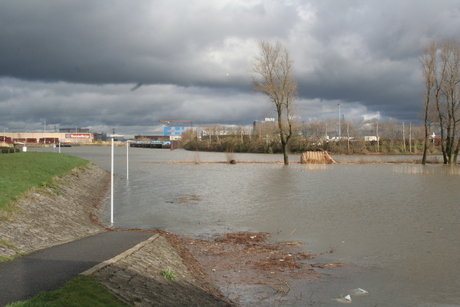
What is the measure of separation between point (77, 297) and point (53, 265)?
2.41 meters

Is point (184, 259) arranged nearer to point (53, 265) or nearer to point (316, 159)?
point (53, 265)

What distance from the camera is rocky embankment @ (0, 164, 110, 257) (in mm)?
10383

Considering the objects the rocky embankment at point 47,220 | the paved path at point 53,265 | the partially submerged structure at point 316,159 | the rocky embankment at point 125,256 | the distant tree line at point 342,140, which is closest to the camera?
the paved path at point 53,265

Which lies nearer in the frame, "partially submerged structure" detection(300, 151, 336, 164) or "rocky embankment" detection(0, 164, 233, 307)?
Answer: "rocky embankment" detection(0, 164, 233, 307)

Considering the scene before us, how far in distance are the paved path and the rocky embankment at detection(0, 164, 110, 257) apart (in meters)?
0.66

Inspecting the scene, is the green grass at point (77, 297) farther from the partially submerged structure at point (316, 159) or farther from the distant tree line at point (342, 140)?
the distant tree line at point (342, 140)

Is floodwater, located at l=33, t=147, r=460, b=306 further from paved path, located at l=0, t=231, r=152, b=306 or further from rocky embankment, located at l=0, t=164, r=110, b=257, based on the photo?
paved path, located at l=0, t=231, r=152, b=306

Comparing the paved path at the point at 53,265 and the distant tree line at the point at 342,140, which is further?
the distant tree line at the point at 342,140

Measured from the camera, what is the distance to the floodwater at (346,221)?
9867 mm

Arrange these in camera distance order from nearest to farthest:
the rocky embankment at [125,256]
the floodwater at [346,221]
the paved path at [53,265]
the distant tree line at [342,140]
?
the paved path at [53,265] < the rocky embankment at [125,256] < the floodwater at [346,221] < the distant tree line at [342,140]

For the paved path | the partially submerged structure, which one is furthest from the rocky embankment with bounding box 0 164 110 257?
the partially submerged structure

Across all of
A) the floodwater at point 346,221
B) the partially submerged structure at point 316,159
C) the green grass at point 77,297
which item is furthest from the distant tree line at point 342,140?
the green grass at point 77,297

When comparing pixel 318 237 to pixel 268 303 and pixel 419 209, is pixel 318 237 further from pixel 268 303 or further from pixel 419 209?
pixel 419 209

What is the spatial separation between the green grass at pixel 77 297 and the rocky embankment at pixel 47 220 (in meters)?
3.14
